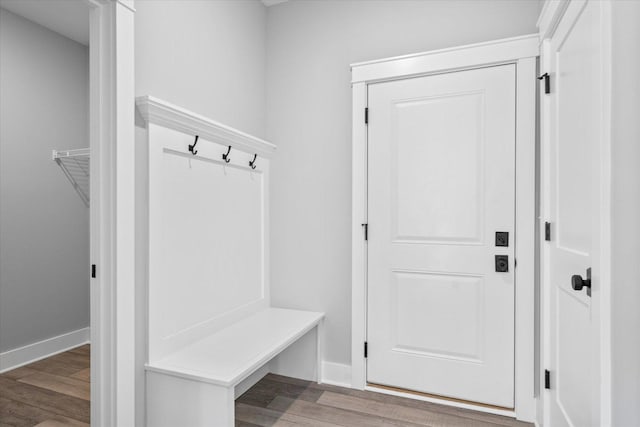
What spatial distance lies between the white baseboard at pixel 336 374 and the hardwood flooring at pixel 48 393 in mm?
1407

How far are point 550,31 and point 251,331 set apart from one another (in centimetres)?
222

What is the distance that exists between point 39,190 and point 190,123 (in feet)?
6.41

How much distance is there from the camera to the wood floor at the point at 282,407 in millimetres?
2104

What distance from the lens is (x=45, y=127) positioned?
10.2ft

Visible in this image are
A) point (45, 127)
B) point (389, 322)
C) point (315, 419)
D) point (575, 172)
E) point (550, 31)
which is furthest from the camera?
point (45, 127)

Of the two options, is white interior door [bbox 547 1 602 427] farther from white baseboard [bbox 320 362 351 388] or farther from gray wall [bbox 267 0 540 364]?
white baseboard [bbox 320 362 351 388]

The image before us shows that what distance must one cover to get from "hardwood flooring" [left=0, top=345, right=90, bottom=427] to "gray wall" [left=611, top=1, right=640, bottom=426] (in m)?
2.46

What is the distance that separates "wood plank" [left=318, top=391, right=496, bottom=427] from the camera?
209cm

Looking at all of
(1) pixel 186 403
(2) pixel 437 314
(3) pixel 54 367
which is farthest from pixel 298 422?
(3) pixel 54 367

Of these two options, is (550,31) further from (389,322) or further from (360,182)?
(389,322)

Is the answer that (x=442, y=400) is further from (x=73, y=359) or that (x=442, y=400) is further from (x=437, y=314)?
(x=73, y=359)

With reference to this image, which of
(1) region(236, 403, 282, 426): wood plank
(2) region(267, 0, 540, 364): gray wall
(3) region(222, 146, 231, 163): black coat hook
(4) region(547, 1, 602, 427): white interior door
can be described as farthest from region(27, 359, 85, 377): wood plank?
(4) region(547, 1, 602, 427): white interior door

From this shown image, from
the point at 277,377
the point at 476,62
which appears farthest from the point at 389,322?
the point at 476,62

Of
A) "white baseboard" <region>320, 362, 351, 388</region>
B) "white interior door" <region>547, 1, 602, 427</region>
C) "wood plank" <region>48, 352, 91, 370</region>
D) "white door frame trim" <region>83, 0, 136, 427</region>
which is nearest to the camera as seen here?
"white interior door" <region>547, 1, 602, 427</region>
